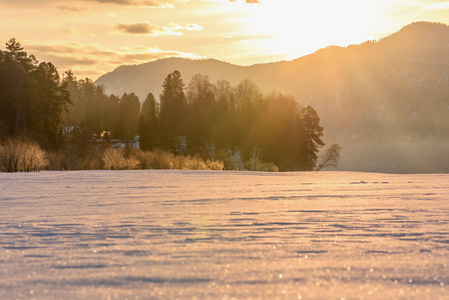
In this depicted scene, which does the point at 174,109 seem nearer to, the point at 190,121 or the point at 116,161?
the point at 190,121

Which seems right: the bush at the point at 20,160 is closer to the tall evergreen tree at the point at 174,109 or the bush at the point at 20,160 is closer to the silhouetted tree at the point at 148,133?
the silhouetted tree at the point at 148,133

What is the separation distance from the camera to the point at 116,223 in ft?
24.4

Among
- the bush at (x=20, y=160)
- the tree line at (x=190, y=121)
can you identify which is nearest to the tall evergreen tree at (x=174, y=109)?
the tree line at (x=190, y=121)

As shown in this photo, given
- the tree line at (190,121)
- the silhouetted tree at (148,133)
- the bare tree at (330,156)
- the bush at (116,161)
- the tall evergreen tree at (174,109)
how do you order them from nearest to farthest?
the bush at (116,161), the tree line at (190,121), the bare tree at (330,156), the silhouetted tree at (148,133), the tall evergreen tree at (174,109)

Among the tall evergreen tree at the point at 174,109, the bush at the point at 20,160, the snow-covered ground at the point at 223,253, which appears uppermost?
the tall evergreen tree at the point at 174,109

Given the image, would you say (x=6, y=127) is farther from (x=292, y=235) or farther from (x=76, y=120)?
(x=292, y=235)

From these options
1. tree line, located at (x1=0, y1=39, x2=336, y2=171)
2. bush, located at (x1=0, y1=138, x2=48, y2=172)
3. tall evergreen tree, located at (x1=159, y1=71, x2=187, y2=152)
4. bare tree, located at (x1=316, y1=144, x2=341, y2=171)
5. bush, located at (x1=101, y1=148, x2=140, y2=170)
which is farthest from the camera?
tall evergreen tree, located at (x1=159, y1=71, x2=187, y2=152)

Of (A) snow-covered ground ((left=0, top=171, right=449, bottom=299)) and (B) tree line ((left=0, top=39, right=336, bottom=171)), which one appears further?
(B) tree line ((left=0, top=39, right=336, bottom=171))

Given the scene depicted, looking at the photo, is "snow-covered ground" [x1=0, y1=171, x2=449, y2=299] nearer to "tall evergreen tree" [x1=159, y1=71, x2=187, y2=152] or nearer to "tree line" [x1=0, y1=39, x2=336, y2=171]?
"tree line" [x1=0, y1=39, x2=336, y2=171]

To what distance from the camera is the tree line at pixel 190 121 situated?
234 ft

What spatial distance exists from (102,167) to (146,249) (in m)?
31.8

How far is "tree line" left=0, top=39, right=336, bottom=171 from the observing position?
7131cm

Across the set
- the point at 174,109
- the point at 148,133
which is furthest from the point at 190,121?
the point at 148,133

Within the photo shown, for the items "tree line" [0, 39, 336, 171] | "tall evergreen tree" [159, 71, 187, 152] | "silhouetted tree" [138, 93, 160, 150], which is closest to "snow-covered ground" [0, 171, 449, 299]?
"tree line" [0, 39, 336, 171]
